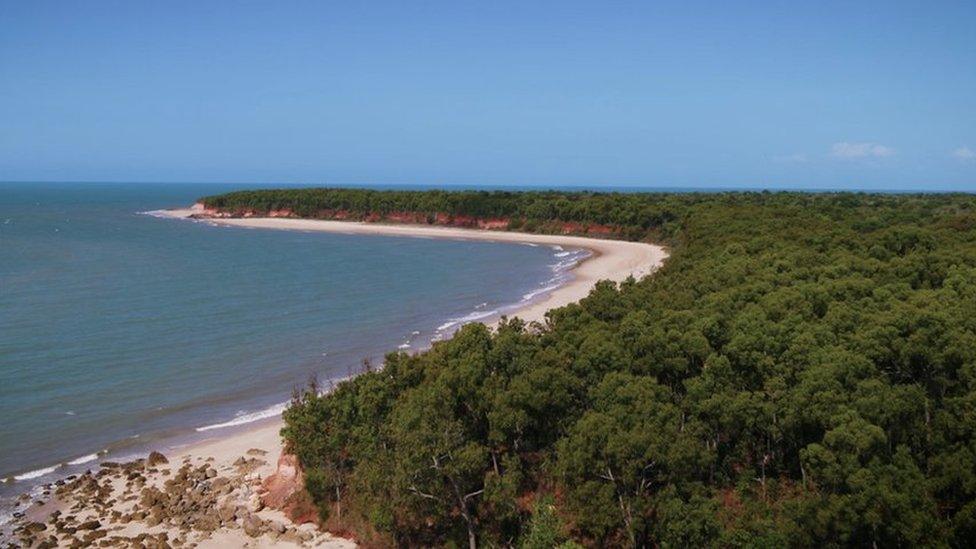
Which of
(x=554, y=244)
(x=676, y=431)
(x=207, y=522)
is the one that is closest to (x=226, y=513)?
(x=207, y=522)

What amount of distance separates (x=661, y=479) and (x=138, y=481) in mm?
16739

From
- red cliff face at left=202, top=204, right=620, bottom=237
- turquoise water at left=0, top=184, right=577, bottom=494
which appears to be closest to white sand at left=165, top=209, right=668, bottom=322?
red cliff face at left=202, top=204, right=620, bottom=237

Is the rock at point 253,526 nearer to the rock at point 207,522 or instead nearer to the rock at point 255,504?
the rock at point 255,504

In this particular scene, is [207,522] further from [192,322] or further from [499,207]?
[499,207]

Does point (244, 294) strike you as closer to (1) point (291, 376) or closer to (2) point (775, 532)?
(1) point (291, 376)

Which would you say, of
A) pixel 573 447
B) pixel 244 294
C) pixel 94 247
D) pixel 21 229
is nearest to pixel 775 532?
pixel 573 447

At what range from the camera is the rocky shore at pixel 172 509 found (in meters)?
20.5

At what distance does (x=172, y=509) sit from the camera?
22.3 metres

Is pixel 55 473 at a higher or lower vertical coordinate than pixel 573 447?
lower

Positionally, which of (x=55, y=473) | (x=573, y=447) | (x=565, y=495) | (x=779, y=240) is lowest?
(x=55, y=473)

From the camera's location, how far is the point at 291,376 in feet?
115

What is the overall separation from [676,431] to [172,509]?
1465cm

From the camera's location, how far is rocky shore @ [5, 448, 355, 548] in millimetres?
20453

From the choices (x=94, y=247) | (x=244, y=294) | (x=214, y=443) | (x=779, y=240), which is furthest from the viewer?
(x=94, y=247)
